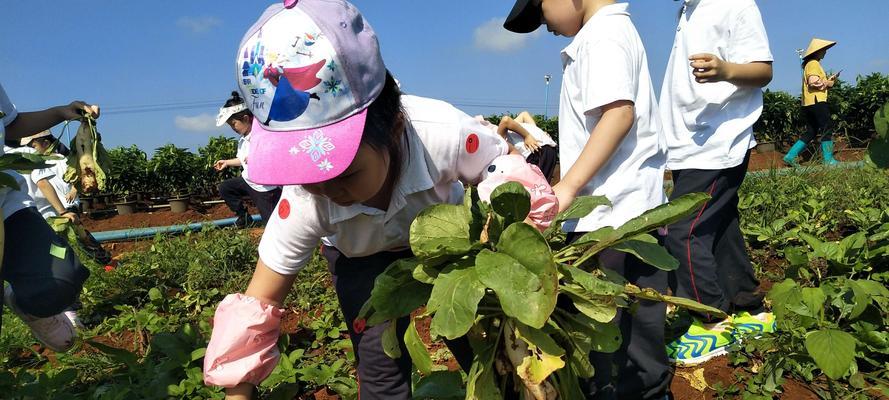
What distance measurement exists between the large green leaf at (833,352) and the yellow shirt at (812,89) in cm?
735

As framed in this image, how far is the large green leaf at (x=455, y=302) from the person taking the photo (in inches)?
33.9

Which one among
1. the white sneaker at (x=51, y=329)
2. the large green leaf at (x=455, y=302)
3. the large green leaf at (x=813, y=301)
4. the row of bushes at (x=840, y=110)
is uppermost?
the large green leaf at (x=455, y=302)

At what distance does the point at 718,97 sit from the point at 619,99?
0.99 metres

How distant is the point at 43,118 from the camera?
93.4 inches

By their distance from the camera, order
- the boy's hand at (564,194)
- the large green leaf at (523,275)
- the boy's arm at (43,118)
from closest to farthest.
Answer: the large green leaf at (523,275)
the boy's hand at (564,194)
the boy's arm at (43,118)

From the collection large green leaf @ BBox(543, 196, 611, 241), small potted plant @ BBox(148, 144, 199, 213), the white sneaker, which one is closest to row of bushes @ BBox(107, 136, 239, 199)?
small potted plant @ BBox(148, 144, 199, 213)

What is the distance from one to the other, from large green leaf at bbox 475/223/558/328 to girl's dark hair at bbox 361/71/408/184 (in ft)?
1.52

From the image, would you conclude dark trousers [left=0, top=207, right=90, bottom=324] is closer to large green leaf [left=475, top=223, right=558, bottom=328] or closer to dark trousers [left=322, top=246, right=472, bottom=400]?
dark trousers [left=322, top=246, right=472, bottom=400]

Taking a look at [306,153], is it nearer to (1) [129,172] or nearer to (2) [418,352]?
(2) [418,352]

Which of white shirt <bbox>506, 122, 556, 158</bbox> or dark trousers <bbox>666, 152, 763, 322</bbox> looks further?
white shirt <bbox>506, 122, 556, 158</bbox>

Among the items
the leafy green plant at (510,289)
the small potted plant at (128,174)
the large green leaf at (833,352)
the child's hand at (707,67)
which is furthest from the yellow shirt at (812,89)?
the small potted plant at (128,174)

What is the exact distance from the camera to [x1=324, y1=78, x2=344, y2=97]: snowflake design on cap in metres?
1.17

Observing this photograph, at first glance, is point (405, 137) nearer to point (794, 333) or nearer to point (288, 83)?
point (288, 83)

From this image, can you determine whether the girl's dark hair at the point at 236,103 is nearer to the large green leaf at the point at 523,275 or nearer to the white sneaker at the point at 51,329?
the white sneaker at the point at 51,329
